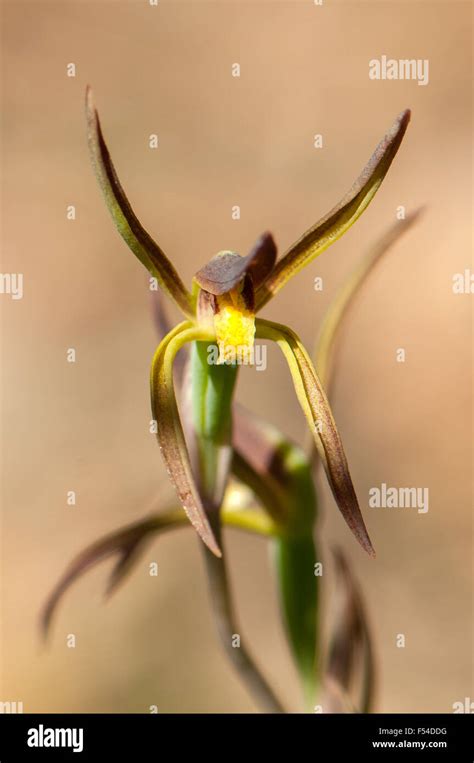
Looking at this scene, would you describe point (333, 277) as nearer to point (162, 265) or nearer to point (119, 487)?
point (119, 487)

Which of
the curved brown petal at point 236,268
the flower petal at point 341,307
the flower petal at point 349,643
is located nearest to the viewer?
the curved brown petal at point 236,268

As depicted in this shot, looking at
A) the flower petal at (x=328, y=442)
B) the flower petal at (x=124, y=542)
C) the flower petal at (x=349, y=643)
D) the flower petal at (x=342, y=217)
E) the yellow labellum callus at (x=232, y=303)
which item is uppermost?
the flower petal at (x=342, y=217)

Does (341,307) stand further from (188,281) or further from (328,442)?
(188,281)

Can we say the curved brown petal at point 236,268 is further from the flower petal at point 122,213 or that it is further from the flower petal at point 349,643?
the flower petal at point 349,643

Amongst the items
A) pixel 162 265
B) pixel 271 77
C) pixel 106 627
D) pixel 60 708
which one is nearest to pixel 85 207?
pixel 271 77

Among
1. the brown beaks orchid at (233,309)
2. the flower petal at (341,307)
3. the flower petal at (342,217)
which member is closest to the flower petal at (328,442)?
the brown beaks orchid at (233,309)

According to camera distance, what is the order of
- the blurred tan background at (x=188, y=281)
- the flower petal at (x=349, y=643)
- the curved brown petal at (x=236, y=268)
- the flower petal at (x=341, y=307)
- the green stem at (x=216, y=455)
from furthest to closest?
the blurred tan background at (x=188, y=281), the flower petal at (x=349, y=643), the flower petal at (x=341, y=307), the green stem at (x=216, y=455), the curved brown petal at (x=236, y=268)
